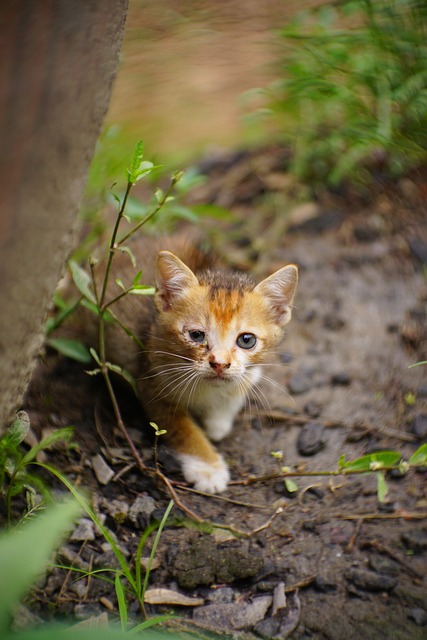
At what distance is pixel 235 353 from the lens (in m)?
3.01

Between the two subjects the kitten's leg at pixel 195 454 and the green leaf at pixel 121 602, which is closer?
the green leaf at pixel 121 602

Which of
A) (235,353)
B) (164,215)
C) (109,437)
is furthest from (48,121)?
(164,215)

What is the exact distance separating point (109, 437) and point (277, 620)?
110 cm

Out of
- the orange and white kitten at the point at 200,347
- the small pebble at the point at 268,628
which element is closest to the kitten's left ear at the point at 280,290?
the orange and white kitten at the point at 200,347

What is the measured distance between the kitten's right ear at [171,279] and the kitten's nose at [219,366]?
414 millimetres

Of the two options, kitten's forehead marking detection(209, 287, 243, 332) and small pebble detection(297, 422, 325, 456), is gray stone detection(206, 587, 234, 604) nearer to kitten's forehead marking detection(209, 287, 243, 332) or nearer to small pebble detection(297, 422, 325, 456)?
small pebble detection(297, 422, 325, 456)

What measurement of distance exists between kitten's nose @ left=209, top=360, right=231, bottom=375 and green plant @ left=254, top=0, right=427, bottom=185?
6.54 feet

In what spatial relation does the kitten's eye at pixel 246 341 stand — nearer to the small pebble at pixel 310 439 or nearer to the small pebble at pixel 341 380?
the small pebble at pixel 310 439

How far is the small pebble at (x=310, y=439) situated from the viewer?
324 centimetres

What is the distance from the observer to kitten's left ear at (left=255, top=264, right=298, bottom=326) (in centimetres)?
315

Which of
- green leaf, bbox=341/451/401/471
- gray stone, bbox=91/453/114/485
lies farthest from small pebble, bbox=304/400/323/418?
gray stone, bbox=91/453/114/485

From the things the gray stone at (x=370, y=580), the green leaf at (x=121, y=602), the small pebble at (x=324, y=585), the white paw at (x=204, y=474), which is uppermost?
the green leaf at (x=121, y=602)

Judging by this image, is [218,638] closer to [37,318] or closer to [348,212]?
[37,318]

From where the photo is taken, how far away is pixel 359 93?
4.48m
